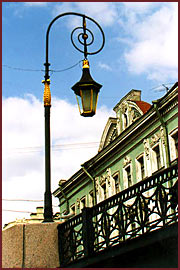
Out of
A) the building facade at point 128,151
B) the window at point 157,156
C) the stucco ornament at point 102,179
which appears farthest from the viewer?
the stucco ornament at point 102,179

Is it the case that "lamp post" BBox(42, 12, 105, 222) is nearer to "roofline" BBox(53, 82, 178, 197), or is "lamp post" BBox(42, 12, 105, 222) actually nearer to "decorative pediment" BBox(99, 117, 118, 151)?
"roofline" BBox(53, 82, 178, 197)

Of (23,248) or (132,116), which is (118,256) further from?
(132,116)

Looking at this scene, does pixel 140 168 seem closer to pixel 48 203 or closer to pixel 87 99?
pixel 87 99

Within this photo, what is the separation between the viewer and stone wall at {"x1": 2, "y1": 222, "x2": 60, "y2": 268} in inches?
276

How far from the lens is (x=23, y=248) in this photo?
7062 mm

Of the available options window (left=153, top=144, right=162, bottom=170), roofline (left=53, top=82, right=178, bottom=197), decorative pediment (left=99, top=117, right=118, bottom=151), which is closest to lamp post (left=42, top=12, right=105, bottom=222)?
roofline (left=53, top=82, right=178, bottom=197)

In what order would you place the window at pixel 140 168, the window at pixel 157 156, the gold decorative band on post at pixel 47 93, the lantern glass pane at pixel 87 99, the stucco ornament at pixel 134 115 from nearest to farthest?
the lantern glass pane at pixel 87 99 < the gold decorative band on post at pixel 47 93 < the window at pixel 157 156 < the window at pixel 140 168 < the stucco ornament at pixel 134 115

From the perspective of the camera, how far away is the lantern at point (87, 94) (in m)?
7.64

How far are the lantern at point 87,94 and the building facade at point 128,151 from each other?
46.5ft

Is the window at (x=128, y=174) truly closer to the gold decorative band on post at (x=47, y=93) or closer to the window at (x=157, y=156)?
the window at (x=157, y=156)

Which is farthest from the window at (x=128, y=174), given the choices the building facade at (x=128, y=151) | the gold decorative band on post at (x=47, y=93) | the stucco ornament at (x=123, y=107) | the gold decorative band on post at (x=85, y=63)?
the gold decorative band on post at (x=47, y=93)

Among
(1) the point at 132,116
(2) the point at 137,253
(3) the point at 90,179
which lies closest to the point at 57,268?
(2) the point at 137,253

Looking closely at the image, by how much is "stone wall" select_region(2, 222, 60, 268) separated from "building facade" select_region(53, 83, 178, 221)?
49.1 ft

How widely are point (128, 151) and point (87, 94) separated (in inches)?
746
